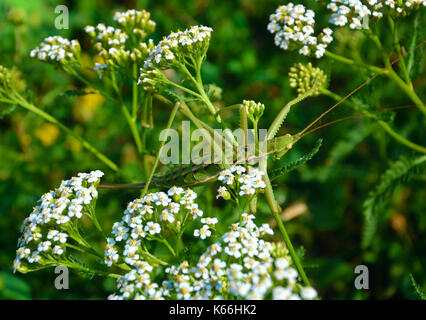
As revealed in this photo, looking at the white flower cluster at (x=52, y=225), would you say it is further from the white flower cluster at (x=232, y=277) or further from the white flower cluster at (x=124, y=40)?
the white flower cluster at (x=124, y=40)

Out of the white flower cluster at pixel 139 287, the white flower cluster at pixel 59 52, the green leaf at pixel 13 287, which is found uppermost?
the white flower cluster at pixel 59 52

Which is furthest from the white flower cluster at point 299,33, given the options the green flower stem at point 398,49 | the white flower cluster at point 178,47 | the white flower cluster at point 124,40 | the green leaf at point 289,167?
the white flower cluster at point 124,40

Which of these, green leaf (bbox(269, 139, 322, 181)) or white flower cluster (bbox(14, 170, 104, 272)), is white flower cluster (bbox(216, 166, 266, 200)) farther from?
white flower cluster (bbox(14, 170, 104, 272))

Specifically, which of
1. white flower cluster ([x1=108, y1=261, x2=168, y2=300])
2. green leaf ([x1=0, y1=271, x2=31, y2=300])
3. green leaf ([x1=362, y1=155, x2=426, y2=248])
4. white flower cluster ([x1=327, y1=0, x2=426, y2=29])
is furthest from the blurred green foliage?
white flower cluster ([x1=108, y1=261, x2=168, y2=300])

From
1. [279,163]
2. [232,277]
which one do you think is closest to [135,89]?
[279,163]

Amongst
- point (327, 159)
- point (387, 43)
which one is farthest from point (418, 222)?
point (387, 43)

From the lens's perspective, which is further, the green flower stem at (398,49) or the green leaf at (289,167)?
the green flower stem at (398,49)

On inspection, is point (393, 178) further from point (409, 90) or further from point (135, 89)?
point (135, 89)
